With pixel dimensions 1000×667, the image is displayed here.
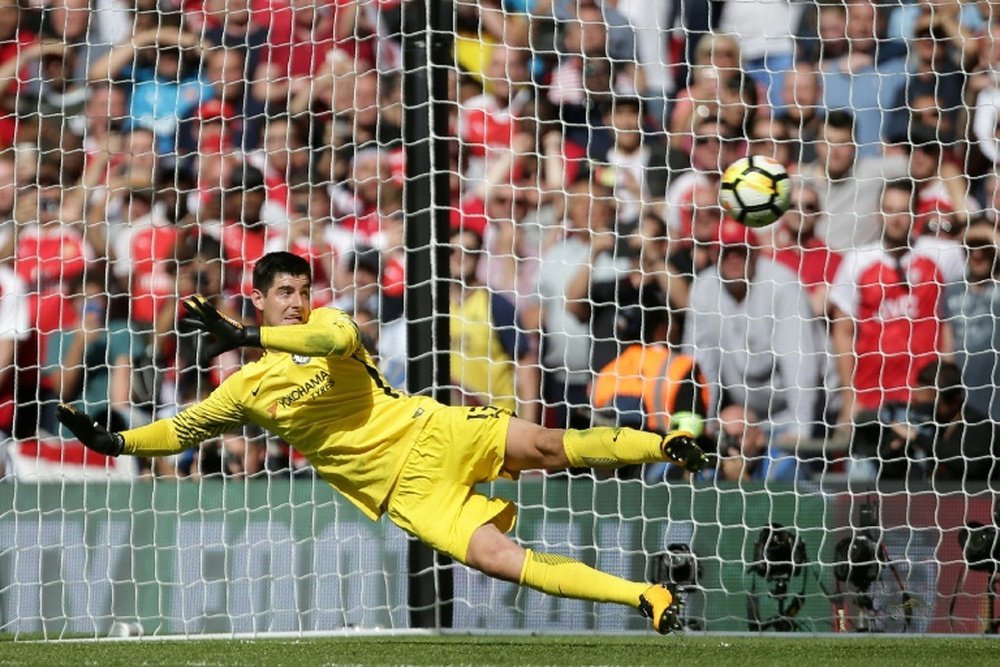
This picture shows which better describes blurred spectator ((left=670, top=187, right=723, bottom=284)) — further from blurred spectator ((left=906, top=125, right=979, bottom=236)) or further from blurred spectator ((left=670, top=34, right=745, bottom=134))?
blurred spectator ((left=906, top=125, right=979, bottom=236))

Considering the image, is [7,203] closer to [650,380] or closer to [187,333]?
[187,333]

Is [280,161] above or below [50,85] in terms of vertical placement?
below

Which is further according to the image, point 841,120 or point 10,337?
point 841,120

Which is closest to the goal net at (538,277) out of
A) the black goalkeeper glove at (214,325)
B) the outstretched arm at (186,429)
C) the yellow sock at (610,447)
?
the outstretched arm at (186,429)

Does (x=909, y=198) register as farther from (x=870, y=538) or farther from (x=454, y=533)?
(x=454, y=533)

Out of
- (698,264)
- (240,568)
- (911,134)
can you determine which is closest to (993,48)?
(911,134)

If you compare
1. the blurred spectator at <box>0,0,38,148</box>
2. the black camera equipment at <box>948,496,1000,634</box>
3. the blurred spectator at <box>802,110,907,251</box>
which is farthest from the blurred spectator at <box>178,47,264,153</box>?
the black camera equipment at <box>948,496,1000,634</box>

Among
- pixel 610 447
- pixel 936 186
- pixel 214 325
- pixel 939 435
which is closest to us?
pixel 214 325

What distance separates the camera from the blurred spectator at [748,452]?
7805 mm

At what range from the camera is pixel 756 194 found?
6547 mm

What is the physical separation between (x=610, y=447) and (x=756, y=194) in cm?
169

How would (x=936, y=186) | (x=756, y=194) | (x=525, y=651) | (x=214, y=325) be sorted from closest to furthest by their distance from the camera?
(x=214, y=325) < (x=525, y=651) < (x=756, y=194) < (x=936, y=186)

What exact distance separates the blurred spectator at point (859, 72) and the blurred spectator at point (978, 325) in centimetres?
95

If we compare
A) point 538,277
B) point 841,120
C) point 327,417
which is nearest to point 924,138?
point 841,120
